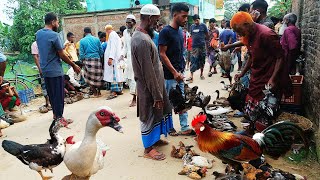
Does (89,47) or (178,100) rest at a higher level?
(89,47)

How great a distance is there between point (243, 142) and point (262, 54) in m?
1.29

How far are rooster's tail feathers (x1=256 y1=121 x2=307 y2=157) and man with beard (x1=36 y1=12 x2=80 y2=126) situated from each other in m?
3.64

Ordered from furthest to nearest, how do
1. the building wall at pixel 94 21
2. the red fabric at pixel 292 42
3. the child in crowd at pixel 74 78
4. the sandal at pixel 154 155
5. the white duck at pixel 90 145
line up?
1. the building wall at pixel 94 21
2. the child in crowd at pixel 74 78
3. the red fabric at pixel 292 42
4. the sandal at pixel 154 155
5. the white duck at pixel 90 145

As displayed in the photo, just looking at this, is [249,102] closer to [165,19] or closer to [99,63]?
[99,63]

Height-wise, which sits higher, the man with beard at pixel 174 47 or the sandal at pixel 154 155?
the man with beard at pixel 174 47

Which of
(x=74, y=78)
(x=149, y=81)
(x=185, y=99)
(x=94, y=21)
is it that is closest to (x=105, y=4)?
(x=94, y=21)

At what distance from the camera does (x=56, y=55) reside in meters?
5.23

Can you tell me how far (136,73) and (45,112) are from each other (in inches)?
178

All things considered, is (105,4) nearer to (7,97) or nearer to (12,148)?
(7,97)

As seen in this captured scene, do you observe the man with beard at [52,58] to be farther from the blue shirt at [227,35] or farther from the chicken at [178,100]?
the blue shirt at [227,35]

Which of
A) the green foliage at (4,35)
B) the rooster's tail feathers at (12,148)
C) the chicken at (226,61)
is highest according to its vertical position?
the green foliage at (4,35)

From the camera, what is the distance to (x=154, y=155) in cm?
400

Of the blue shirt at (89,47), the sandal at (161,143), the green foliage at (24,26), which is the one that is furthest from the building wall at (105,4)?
the sandal at (161,143)

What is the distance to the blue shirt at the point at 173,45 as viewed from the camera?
14.0 feet
